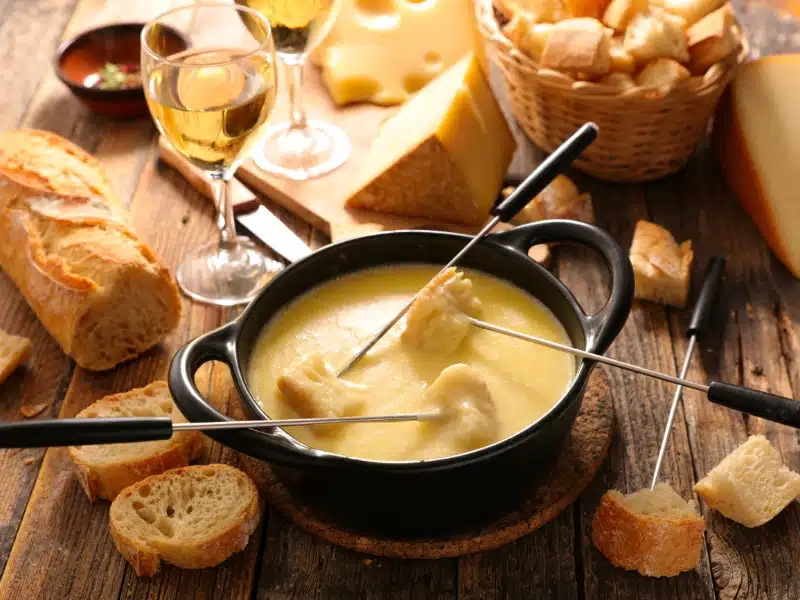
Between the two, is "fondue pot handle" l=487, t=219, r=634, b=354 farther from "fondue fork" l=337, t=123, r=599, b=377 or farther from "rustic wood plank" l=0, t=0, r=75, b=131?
"rustic wood plank" l=0, t=0, r=75, b=131

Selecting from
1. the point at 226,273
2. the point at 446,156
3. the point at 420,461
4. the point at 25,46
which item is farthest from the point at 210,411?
the point at 25,46

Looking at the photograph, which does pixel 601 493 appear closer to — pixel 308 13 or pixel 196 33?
pixel 308 13

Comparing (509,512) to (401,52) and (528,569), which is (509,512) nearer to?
(528,569)

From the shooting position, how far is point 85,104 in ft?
8.69

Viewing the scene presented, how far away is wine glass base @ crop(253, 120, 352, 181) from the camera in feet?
8.07

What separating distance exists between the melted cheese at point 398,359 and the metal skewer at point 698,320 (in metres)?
0.23

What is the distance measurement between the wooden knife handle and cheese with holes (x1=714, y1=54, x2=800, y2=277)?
3.64ft

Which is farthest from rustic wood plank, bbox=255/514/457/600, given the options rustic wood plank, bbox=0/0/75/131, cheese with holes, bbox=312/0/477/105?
rustic wood plank, bbox=0/0/75/131

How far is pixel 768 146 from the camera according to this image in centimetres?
228

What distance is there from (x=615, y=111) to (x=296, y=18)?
2.36ft

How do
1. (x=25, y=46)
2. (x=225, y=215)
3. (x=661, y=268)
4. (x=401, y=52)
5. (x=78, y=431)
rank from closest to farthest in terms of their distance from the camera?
(x=78, y=431) → (x=661, y=268) → (x=225, y=215) → (x=401, y=52) → (x=25, y=46)

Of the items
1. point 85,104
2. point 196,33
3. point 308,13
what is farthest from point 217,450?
point 196,33

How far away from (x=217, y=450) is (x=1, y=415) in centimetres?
43

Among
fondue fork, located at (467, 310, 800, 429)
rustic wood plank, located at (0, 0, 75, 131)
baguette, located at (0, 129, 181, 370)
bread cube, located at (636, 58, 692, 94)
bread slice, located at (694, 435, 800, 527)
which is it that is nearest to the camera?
fondue fork, located at (467, 310, 800, 429)
